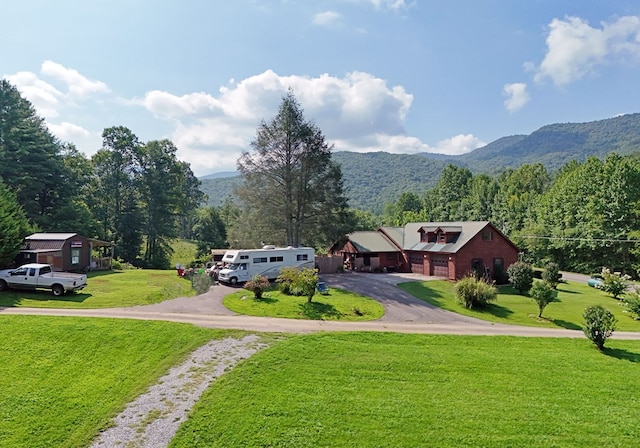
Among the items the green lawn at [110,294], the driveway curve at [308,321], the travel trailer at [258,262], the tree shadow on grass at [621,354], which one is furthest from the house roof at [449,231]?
the green lawn at [110,294]

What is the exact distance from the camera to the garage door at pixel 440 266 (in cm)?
3609

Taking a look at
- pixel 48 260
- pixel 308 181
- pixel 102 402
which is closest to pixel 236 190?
pixel 308 181

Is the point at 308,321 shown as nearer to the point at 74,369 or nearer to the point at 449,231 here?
the point at 74,369

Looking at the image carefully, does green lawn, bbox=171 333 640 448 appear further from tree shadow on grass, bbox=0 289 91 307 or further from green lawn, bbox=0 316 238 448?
tree shadow on grass, bbox=0 289 91 307

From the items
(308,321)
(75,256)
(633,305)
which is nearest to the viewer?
(308,321)

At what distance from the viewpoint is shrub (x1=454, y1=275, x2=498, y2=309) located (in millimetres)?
25781

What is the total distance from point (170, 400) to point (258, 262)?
777 inches

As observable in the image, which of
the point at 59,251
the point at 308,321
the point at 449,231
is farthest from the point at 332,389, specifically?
the point at 59,251

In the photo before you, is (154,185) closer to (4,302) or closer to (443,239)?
(4,302)

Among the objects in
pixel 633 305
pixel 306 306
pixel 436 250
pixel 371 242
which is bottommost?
pixel 633 305

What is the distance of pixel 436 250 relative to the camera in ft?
121

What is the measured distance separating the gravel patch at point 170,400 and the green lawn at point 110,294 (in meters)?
10.6

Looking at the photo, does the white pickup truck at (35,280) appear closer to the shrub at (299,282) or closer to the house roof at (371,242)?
the shrub at (299,282)

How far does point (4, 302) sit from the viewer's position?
21.1 m
